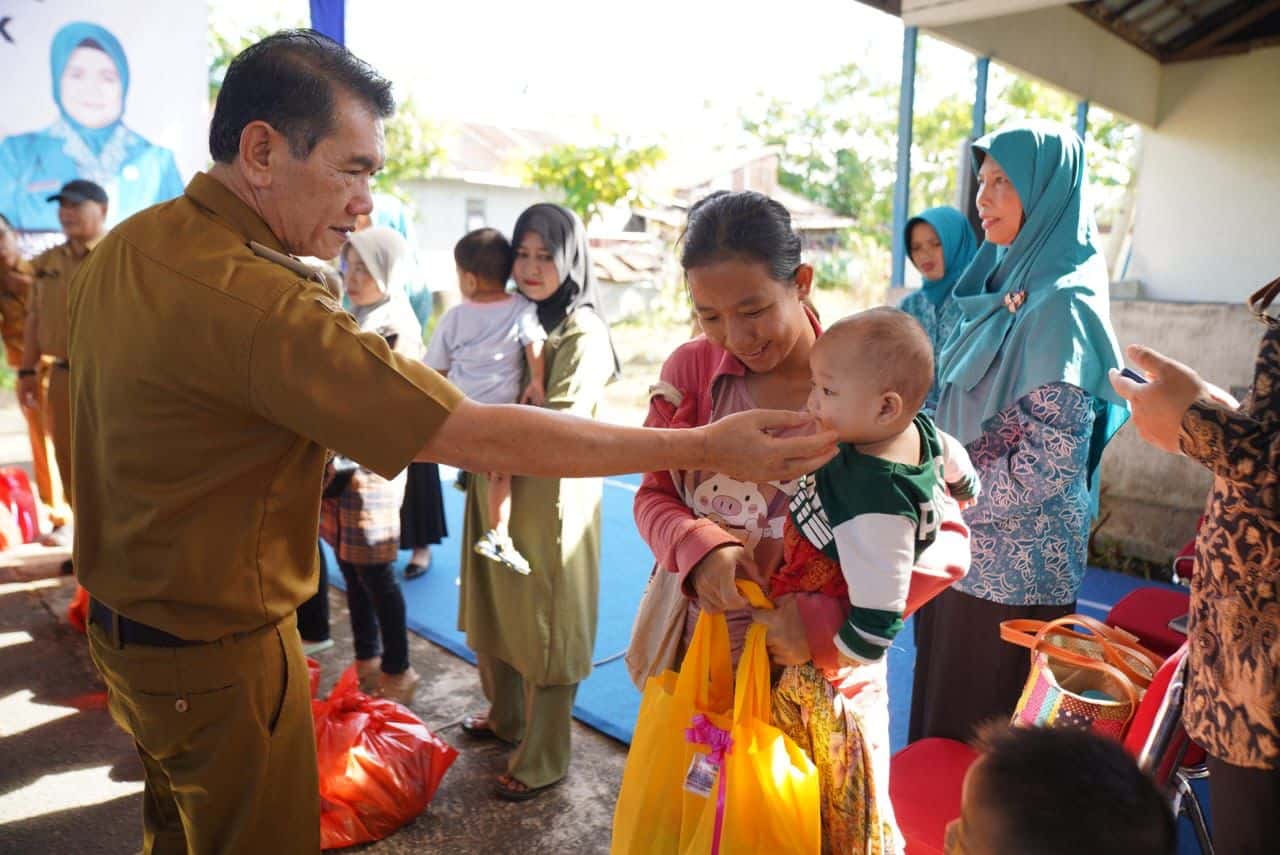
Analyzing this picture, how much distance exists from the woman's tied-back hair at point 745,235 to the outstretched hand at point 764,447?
0.29m

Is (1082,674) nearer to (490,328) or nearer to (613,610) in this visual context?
(490,328)

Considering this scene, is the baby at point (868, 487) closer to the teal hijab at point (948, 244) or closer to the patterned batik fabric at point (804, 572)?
the patterned batik fabric at point (804, 572)

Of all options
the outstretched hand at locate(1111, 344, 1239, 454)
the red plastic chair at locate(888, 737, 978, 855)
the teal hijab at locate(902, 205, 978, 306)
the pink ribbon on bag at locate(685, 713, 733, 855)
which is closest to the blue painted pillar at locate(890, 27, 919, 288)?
the teal hijab at locate(902, 205, 978, 306)

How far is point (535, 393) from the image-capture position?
329cm

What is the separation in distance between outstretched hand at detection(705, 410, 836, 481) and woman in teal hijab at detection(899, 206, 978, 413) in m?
2.75

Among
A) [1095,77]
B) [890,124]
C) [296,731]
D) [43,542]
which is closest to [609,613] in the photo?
[296,731]

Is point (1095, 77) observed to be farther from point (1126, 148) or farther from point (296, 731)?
point (1126, 148)

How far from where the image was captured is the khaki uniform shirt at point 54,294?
4.86 m

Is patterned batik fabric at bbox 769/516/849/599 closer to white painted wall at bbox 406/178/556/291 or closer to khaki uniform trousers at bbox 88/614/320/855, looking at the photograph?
khaki uniform trousers at bbox 88/614/320/855

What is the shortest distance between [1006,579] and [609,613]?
2436 mm

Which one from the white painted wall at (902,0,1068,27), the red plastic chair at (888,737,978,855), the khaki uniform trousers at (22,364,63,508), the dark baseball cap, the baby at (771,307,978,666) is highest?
the white painted wall at (902,0,1068,27)

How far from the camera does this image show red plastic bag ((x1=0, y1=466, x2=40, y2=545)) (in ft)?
17.6

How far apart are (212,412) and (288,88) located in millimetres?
552

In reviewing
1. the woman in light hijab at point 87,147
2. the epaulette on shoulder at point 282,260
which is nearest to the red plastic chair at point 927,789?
the epaulette on shoulder at point 282,260
